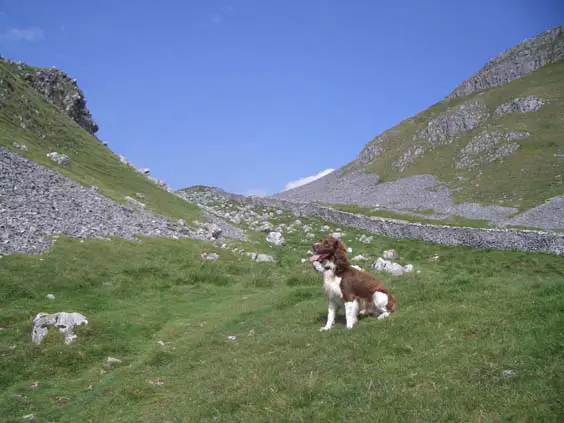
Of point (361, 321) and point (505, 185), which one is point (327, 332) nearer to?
point (361, 321)

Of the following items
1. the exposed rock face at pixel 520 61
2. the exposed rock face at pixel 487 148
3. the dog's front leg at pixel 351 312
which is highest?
the exposed rock face at pixel 520 61

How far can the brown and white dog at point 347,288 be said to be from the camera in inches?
537

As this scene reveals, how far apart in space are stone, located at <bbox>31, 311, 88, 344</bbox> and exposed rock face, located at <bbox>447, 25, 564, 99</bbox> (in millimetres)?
169326

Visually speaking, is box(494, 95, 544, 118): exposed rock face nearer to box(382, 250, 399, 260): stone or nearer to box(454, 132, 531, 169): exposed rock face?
box(454, 132, 531, 169): exposed rock face

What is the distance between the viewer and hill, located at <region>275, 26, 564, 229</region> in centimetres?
7712

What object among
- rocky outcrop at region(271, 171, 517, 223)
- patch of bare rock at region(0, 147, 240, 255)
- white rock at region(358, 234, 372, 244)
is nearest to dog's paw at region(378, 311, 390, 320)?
patch of bare rock at region(0, 147, 240, 255)

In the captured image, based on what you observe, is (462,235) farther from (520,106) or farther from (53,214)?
(520,106)

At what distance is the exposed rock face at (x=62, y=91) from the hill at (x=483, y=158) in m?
50.8

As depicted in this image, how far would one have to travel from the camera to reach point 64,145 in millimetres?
55812

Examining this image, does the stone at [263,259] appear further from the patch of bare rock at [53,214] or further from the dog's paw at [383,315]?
the dog's paw at [383,315]

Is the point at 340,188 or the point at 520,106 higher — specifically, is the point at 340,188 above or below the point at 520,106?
below

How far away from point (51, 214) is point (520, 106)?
123 metres

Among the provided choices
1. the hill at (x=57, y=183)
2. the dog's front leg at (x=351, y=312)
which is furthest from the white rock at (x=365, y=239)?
the dog's front leg at (x=351, y=312)

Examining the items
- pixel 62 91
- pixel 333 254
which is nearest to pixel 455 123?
pixel 62 91
